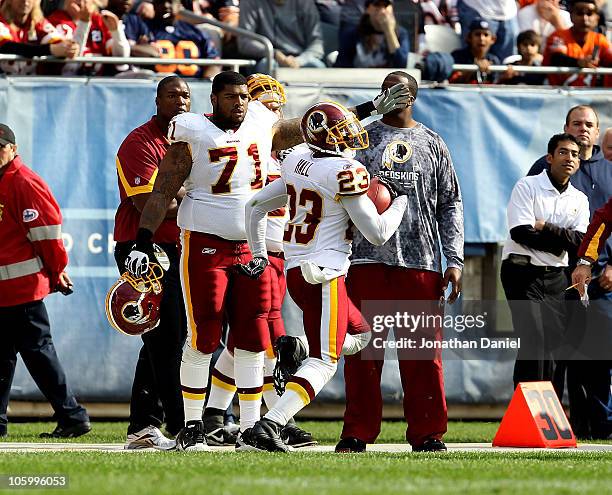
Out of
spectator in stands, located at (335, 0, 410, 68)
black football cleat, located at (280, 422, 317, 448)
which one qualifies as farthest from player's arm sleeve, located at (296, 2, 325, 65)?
black football cleat, located at (280, 422, 317, 448)

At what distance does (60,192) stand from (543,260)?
3746 millimetres

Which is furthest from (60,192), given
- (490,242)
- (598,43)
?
(598,43)

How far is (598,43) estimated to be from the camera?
1202 cm

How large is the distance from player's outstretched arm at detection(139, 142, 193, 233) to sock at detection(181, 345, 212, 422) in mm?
722

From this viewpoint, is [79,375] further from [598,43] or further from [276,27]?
[598,43]

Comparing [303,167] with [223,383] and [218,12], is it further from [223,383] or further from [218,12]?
[218,12]

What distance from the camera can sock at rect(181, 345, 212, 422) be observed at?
728 centimetres

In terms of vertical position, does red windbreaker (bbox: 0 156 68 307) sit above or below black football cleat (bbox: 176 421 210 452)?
above

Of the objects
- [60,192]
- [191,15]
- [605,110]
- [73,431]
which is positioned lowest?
[73,431]

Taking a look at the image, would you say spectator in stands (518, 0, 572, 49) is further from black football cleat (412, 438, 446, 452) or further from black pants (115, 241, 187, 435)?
black football cleat (412, 438, 446, 452)

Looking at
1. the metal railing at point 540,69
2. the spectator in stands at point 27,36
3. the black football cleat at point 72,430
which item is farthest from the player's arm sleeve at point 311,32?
the black football cleat at point 72,430

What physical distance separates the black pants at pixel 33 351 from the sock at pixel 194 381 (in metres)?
1.68

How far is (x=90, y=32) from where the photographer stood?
11.0 meters

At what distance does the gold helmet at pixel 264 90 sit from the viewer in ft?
27.2
